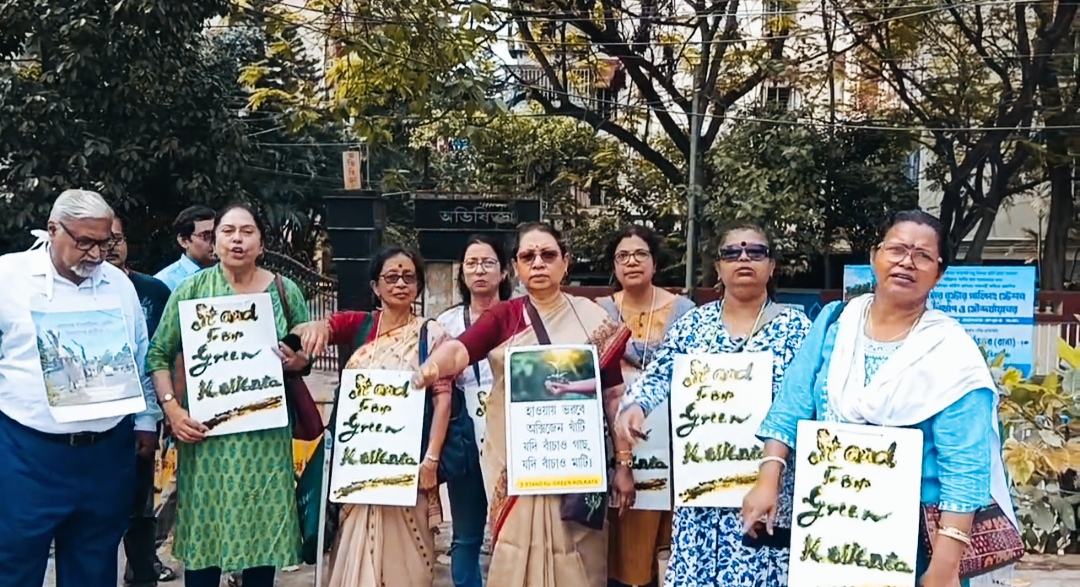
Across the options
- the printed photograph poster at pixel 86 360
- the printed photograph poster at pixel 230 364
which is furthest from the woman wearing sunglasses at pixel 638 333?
the printed photograph poster at pixel 86 360

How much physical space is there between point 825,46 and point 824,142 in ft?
4.77

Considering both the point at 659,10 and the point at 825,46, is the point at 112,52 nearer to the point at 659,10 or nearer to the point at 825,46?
the point at 659,10

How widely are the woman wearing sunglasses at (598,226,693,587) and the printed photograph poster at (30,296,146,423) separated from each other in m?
1.81

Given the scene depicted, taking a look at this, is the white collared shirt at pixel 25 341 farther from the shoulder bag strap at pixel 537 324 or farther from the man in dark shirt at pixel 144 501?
→ the shoulder bag strap at pixel 537 324

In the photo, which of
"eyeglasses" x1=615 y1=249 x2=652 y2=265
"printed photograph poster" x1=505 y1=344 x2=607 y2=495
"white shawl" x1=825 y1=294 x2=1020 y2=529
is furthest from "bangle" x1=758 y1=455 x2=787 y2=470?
"eyeglasses" x1=615 y1=249 x2=652 y2=265

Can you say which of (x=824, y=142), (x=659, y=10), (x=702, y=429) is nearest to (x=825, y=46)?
(x=824, y=142)

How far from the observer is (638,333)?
12.9 feet

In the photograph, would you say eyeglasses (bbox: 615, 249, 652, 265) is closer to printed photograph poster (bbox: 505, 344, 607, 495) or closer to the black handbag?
printed photograph poster (bbox: 505, 344, 607, 495)

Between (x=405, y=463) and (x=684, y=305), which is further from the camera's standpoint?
(x=684, y=305)

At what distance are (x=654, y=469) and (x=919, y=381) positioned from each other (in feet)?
4.38

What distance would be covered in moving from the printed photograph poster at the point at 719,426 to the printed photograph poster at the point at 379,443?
0.99 metres

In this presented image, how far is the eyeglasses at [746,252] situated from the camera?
329 cm

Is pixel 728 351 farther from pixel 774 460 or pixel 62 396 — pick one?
pixel 62 396

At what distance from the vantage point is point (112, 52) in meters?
8.63
